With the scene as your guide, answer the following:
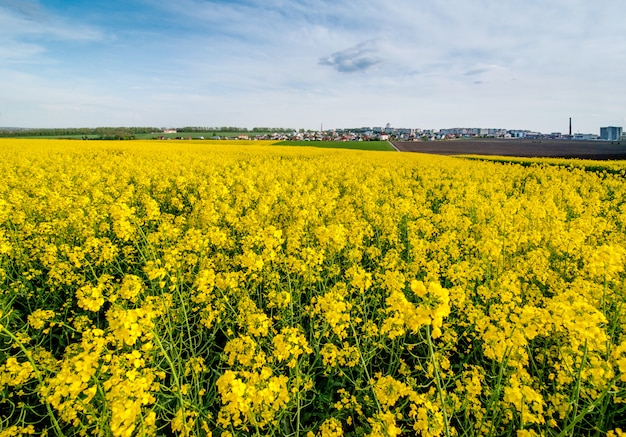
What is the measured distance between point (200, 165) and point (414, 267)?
1176cm

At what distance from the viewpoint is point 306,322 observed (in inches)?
172

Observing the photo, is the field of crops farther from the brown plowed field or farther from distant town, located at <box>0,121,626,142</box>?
distant town, located at <box>0,121,626,142</box>

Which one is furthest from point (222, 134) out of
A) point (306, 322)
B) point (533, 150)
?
point (306, 322)

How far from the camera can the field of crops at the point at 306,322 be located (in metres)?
2.22

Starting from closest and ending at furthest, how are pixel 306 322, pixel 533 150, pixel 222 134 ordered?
pixel 306 322 < pixel 533 150 < pixel 222 134

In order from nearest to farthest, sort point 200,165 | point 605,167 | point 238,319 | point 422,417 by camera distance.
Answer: point 422,417
point 238,319
point 200,165
point 605,167

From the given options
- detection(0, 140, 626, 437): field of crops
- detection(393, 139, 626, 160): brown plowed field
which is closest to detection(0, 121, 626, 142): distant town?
detection(393, 139, 626, 160): brown plowed field

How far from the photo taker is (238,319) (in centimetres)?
343

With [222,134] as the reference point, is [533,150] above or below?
below

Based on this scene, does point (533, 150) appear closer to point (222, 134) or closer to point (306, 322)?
point (306, 322)

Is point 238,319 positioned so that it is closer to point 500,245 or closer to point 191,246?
point 191,246

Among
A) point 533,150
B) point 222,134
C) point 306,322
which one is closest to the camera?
point 306,322

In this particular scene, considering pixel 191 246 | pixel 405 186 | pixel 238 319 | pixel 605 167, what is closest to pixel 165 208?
pixel 191 246

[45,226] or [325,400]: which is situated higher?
[45,226]
